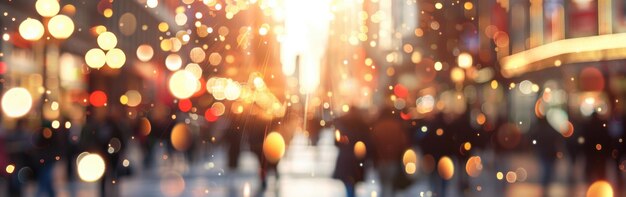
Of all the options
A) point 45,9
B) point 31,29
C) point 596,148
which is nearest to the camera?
point 596,148

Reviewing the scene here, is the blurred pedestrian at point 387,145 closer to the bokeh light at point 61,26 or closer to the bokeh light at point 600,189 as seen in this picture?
the bokeh light at point 600,189

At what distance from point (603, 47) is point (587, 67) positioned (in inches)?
59.5

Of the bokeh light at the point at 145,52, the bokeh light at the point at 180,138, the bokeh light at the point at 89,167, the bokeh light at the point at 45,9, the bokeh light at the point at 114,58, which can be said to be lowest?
the bokeh light at the point at 89,167

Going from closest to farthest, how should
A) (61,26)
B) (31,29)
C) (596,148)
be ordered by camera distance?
(596,148), (61,26), (31,29)

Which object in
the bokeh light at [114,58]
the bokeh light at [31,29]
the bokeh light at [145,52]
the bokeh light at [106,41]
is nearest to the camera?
the bokeh light at [31,29]

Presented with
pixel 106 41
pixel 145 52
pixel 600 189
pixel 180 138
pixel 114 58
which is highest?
pixel 145 52

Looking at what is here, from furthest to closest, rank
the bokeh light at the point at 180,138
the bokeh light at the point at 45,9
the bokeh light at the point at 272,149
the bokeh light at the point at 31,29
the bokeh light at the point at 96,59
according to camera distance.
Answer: the bokeh light at the point at 45,9 → the bokeh light at the point at 31,29 → the bokeh light at the point at 180,138 → the bokeh light at the point at 96,59 → the bokeh light at the point at 272,149

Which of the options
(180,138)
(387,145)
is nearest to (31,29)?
(180,138)

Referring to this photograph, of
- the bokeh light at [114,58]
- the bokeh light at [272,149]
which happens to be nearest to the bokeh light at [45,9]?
the bokeh light at [114,58]

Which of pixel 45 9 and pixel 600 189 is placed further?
pixel 45 9

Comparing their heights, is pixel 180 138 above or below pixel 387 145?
above

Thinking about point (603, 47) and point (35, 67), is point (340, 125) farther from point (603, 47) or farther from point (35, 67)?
point (35, 67)

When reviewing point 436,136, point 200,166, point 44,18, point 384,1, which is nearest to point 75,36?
point 44,18

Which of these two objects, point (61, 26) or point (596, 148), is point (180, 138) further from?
point (61, 26)
